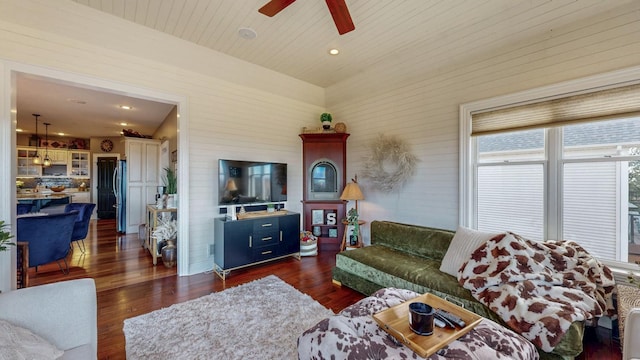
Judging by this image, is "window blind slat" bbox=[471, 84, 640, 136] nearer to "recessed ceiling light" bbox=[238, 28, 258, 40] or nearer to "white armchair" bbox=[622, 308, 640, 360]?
"white armchair" bbox=[622, 308, 640, 360]

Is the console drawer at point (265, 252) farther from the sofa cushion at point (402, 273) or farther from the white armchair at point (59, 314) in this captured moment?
the white armchair at point (59, 314)

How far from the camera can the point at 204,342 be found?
1.95 metres

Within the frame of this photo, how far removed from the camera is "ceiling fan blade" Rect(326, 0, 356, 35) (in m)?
1.97

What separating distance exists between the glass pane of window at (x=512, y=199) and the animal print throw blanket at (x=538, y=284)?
0.55 m

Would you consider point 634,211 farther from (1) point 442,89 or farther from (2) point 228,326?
(2) point 228,326

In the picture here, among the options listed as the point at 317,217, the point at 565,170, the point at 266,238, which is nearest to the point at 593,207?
the point at 565,170

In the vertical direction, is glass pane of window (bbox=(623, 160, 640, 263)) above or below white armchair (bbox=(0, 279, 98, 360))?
above

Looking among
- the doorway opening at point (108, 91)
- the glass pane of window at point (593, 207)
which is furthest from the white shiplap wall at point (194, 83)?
the glass pane of window at point (593, 207)

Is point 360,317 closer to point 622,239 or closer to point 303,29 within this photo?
point 622,239

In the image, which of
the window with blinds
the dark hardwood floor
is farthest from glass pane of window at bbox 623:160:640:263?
the dark hardwood floor

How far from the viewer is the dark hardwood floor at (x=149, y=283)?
2.05 meters

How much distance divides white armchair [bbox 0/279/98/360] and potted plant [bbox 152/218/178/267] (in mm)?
2445

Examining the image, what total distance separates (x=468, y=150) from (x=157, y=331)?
149 inches

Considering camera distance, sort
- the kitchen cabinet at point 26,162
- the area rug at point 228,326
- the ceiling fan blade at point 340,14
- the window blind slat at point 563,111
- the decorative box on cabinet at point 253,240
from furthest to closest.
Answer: the kitchen cabinet at point 26,162, the decorative box on cabinet at point 253,240, the window blind slat at point 563,111, the ceiling fan blade at point 340,14, the area rug at point 228,326
